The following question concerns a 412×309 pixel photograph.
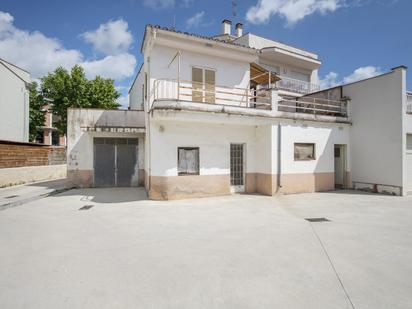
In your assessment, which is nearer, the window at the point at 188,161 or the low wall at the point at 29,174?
the window at the point at 188,161

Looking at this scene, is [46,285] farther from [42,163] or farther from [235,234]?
[42,163]

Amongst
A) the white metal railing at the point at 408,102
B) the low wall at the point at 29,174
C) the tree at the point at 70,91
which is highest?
the tree at the point at 70,91

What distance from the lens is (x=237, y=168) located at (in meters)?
12.7

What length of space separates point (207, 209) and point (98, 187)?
867cm

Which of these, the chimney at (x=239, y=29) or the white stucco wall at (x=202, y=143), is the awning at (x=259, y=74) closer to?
the white stucco wall at (x=202, y=143)

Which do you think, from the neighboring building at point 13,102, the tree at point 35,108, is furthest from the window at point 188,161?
the tree at point 35,108

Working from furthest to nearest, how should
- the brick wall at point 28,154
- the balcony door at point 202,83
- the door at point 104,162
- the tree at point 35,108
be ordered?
1. the tree at point 35,108
2. the door at point 104,162
3. the brick wall at point 28,154
4. the balcony door at point 202,83

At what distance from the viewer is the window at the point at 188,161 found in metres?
11.2

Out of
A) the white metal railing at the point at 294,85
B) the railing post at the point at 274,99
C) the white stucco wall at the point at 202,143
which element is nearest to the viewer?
the white stucco wall at the point at 202,143

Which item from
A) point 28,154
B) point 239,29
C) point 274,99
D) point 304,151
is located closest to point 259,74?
point 274,99

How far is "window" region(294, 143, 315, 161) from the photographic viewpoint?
12.7 m

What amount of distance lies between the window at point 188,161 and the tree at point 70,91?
19.1 m

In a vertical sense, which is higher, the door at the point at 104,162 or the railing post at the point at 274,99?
the railing post at the point at 274,99

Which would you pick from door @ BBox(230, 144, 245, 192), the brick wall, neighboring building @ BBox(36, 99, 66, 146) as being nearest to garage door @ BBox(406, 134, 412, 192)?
door @ BBox(230, 144, 245, 192)
